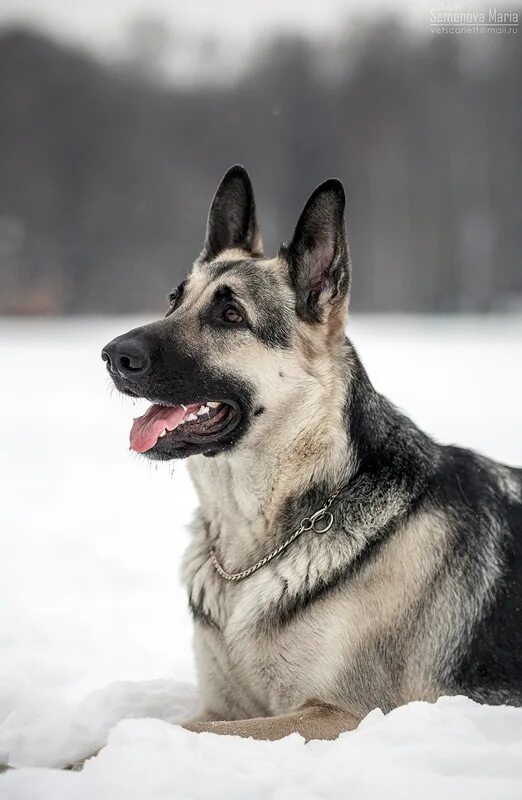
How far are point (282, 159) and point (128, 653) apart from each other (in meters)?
22.4

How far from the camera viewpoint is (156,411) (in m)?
3.45

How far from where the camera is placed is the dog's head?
3326 millimetres

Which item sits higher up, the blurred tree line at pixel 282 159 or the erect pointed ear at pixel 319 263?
the blurred tree line at pixel 282 159

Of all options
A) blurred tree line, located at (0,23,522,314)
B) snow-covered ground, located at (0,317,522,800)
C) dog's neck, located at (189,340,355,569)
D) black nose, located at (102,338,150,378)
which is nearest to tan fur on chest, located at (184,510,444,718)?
dog's neck, located at (189,340,355,569)

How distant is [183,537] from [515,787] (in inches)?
177

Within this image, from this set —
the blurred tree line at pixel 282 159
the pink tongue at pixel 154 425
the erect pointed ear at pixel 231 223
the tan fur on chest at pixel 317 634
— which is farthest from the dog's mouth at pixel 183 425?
the blurred tree line at pixel 282 159

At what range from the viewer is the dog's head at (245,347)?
3326mm

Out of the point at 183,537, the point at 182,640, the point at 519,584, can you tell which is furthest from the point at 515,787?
the point at 183,537

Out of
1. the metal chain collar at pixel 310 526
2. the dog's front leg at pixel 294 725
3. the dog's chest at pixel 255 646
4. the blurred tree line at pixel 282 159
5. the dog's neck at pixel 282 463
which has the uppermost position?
the blurred tree line at pixel 282 159

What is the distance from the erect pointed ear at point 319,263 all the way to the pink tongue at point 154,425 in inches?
27.0

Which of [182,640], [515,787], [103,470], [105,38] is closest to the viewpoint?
[515,787]

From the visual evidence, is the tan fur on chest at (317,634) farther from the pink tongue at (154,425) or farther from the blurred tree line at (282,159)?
the blurred tree line at (282,159)

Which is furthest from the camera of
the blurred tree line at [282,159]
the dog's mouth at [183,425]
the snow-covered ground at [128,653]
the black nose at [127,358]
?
the blurred tree line at [282,159]

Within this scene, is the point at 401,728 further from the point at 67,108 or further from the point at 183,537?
the point at 67,108
